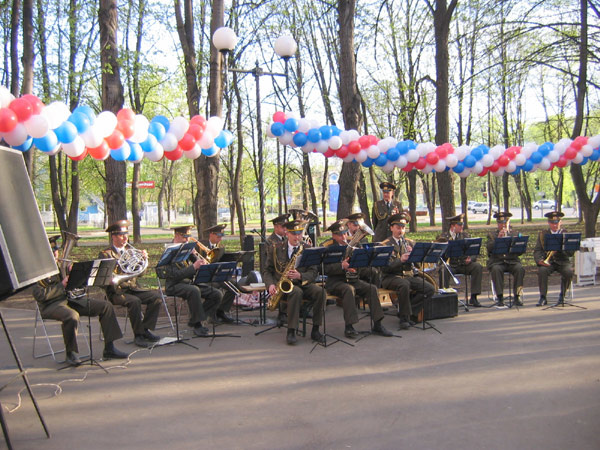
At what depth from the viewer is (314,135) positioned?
10.2m

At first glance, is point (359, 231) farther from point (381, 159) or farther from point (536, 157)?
point (536, 157)

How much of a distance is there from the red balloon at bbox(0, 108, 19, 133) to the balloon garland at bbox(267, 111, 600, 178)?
4.63 metres

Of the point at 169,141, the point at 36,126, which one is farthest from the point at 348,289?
the point at 36,126

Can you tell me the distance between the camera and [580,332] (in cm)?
786

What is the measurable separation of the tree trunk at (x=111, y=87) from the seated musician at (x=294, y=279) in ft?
13.8

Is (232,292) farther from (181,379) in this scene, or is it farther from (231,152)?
(231,152)

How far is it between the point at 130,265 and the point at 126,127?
225 centimetres

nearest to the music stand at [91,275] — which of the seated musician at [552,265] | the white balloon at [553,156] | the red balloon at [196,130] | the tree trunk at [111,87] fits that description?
the red balloon at [196,130]

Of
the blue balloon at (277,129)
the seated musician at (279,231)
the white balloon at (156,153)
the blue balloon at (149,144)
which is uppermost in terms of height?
the blue balloon at (277,129)

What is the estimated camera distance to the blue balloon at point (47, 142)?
7.04m

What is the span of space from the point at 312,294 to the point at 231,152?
19.5 metres

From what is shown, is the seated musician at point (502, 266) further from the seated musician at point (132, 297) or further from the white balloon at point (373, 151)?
the seated musician at point (132, 297)

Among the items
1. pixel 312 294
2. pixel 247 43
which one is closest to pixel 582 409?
pixel 312 294

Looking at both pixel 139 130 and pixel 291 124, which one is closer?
pixel 139 130
